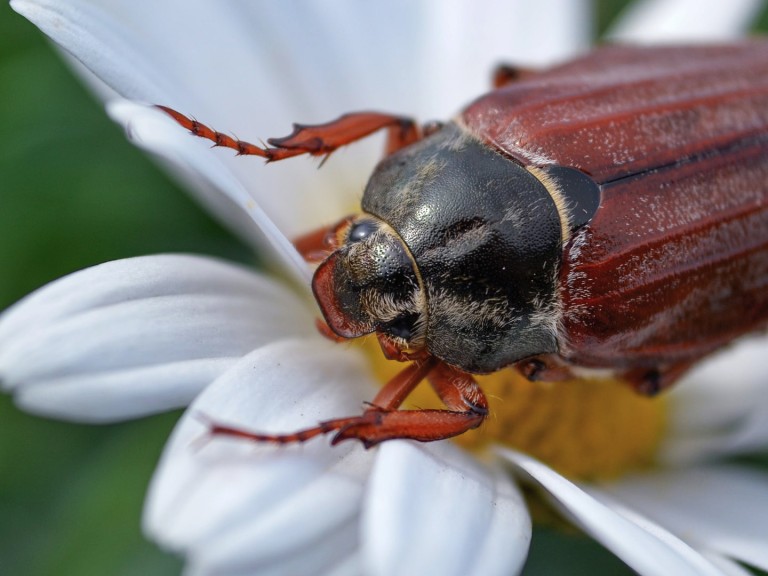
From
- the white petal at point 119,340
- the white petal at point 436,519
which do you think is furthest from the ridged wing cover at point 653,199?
the white petal at point 119,340

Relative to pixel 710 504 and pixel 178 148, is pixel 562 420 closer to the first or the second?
pixel 710 504

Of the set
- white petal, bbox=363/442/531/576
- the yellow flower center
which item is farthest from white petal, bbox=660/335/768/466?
white petal, bbox=363/442/531/576

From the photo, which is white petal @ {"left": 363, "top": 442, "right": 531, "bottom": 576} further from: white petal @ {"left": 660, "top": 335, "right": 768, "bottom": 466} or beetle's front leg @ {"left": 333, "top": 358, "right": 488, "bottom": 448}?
white petal @ {"left": 660, "top": 335, "right": 768, "bottom": 466}

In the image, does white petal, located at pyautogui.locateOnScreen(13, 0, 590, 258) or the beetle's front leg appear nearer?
the beetle's front leg

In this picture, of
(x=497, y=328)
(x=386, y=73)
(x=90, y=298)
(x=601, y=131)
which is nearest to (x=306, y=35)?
(x=386, y=73)

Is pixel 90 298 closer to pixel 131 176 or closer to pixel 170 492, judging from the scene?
pixel 170 492

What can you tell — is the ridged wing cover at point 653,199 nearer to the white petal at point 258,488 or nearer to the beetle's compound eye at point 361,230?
the beetle's compound eye at point 361,230
